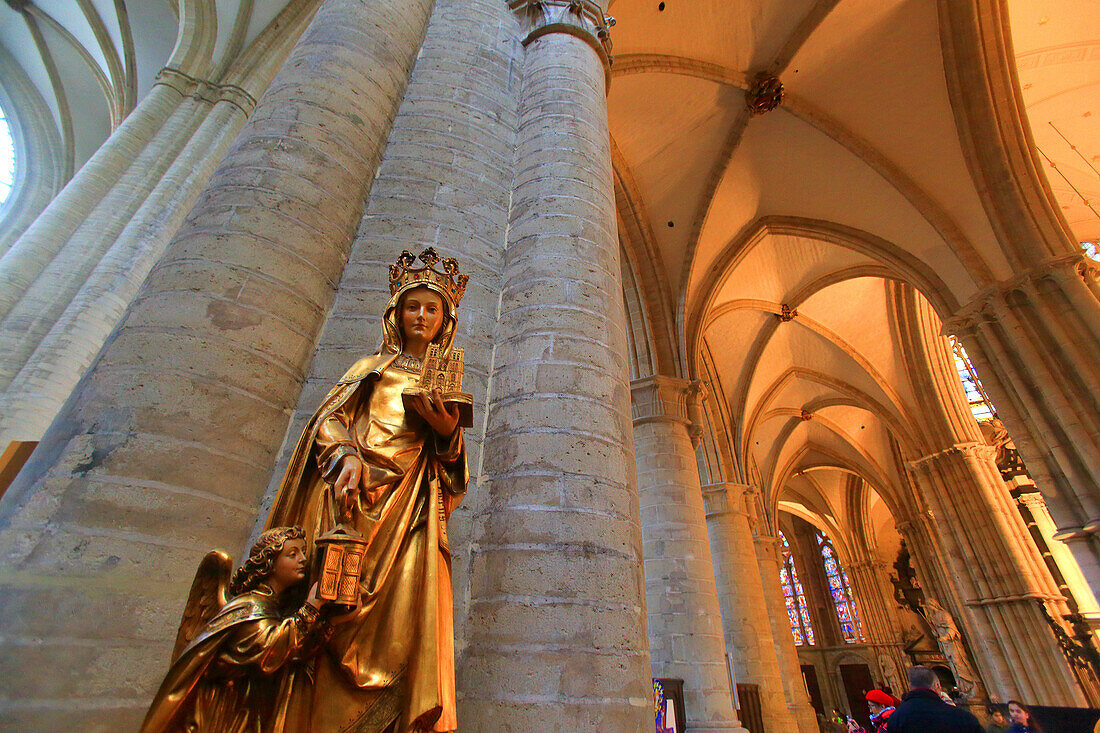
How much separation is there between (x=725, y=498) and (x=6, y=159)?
16.4 metres

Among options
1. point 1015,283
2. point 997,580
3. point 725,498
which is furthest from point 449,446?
point 997,580

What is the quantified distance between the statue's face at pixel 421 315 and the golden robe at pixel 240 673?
35.1 inches

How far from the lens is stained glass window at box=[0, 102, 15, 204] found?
10.9 metres

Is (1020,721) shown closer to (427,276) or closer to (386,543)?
(386,543)

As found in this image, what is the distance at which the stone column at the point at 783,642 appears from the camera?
11.1 m

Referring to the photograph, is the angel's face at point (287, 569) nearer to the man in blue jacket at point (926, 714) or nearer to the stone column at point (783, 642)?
the man in blue jacket at point (926, 714)

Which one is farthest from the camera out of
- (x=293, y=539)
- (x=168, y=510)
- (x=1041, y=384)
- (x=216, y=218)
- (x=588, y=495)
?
(x=1041, y=384)

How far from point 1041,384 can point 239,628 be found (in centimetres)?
890

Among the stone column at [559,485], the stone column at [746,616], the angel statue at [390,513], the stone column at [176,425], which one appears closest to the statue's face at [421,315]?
the angel statue at [390,513]

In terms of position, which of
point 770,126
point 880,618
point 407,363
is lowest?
point 407,363

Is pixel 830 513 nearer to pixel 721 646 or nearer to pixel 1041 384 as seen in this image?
pixel 1041 384

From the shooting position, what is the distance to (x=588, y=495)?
6.95 ft

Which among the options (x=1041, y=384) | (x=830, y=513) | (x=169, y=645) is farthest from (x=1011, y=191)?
(x=830, y=513)

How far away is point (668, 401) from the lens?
820 cm
